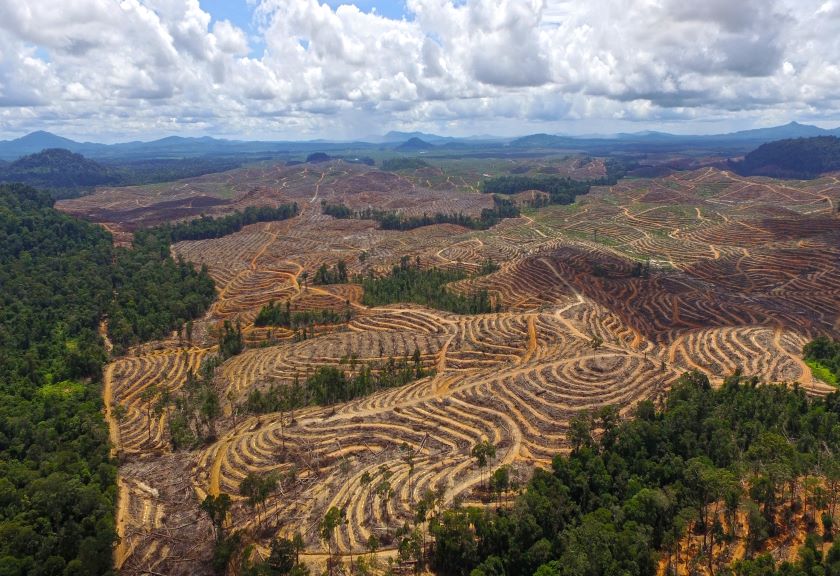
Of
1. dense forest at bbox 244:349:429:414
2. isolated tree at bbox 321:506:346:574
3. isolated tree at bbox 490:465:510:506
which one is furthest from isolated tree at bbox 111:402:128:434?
isolated tree at bbox 490:465:510:506

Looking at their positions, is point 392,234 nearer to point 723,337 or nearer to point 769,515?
point 723,337

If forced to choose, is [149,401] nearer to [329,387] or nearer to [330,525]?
[329,387]

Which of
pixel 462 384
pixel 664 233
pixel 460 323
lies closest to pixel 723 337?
pixel 460 323

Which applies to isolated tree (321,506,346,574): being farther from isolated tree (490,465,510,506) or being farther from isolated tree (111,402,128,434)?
isolated tree (111,402,128,434)

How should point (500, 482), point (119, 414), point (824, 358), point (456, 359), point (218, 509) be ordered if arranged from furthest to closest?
point (456, 359), point (824, 358), point (119, 414), point (500, 482), point (218, 509)

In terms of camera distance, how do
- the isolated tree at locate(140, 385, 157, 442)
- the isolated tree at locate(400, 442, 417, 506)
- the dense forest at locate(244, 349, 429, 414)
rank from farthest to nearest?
the isolated tree at locate(140, 385, 157, 442) → the dense forest at locate(244, 349, 429, 414) → the isolated tree at locate(400, 442, 417, 506)

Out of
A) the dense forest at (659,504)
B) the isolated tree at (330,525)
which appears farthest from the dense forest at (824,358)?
the isolated tree at (330,525)

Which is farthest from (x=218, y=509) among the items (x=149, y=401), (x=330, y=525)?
(x=149, y=401)

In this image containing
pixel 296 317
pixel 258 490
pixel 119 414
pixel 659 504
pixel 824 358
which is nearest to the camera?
pixel 659 504
